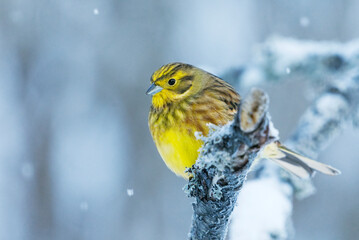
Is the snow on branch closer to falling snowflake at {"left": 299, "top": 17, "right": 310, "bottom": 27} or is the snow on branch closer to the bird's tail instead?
the bird's tail

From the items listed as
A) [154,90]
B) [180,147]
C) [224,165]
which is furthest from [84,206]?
[224,165]

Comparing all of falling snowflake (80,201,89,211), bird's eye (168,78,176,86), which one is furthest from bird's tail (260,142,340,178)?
falling snowflake (80,201,89,211)

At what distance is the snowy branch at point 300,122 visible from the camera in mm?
2773

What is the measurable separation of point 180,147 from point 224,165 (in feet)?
3.91

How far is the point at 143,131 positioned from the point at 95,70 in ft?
4.66

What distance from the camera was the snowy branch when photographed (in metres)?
2.77

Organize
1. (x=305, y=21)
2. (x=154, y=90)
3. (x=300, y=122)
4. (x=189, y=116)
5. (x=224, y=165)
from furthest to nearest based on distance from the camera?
(x=305, y=21)
(x=300, y=122)
(x=154, y=90)
(x=189, y=116)
(x=224, y=165)

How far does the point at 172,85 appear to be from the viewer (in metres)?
3.29

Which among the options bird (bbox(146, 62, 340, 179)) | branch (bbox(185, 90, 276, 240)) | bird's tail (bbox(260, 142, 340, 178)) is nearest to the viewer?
branch (bbox(185, 90, 276, 240))

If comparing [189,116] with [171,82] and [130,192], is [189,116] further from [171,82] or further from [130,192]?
[130,192]

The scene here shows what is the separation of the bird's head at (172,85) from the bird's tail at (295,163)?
0.69m

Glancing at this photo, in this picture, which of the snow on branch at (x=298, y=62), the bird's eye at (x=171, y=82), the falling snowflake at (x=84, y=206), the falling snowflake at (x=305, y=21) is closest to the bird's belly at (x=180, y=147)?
the bird's eye at (x=171, y=82)

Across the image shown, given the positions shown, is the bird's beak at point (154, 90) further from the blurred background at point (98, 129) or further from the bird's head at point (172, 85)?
the blurred background at point (98, 129)

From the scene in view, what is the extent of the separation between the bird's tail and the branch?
116cm
